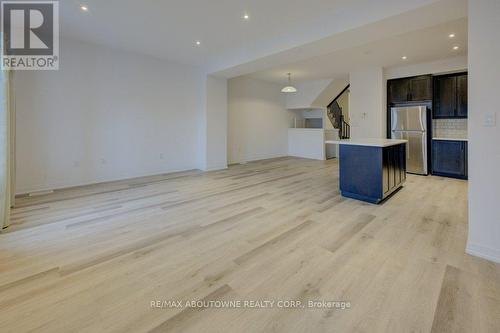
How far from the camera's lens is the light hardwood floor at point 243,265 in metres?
1.53

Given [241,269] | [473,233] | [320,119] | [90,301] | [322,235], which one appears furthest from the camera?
[320,119]

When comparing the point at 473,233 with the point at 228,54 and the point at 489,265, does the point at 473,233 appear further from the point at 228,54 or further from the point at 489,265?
the point at 228,54

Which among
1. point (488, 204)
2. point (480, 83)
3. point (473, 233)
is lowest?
point (473, 233)

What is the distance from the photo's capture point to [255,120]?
8.37m

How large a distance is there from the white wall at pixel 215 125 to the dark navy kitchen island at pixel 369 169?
3.62m

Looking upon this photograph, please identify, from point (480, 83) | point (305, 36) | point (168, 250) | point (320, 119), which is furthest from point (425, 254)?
point (320, 119)

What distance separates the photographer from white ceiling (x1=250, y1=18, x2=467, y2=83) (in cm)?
412

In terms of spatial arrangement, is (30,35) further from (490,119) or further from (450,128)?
(450,128)

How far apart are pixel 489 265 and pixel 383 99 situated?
5.06 m

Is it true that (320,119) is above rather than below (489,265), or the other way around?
above

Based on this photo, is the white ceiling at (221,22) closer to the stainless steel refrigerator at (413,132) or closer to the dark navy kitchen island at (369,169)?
the dark navy kitchen island at (369,169)

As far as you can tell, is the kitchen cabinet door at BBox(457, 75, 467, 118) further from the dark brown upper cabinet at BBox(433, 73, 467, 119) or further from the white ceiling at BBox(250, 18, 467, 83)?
the white ceiling at BBox(250, 18, 467, 83)

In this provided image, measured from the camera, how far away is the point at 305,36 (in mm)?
3908

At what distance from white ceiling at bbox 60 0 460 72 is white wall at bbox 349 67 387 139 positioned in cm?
327
